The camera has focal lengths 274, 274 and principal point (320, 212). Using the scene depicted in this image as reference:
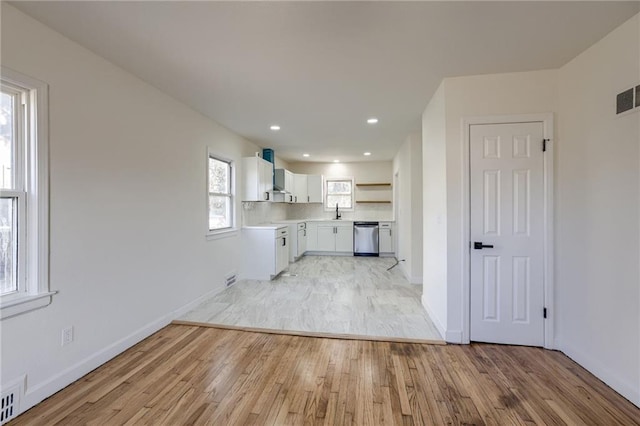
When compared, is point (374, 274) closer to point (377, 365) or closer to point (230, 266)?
point (230, 266)

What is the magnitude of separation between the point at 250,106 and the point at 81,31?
1.61 meters

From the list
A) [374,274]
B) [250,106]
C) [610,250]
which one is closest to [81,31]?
[250,106]

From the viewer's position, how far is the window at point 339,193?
7.64 metres

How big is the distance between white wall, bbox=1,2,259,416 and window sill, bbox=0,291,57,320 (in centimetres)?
4

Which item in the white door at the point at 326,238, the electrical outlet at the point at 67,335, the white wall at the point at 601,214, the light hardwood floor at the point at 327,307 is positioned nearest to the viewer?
the white wall at the point at 601,214

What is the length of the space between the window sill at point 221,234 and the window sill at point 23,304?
193 centimetres

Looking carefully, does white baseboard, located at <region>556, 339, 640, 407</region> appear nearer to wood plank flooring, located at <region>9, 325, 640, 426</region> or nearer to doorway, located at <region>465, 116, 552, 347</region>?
wood plank flooring, located at <region>9, 325, 640, 426</region>

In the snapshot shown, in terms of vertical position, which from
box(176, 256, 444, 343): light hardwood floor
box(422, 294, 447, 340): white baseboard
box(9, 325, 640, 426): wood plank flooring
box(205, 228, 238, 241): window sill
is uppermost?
box(205, 228, 238, 241): window sill

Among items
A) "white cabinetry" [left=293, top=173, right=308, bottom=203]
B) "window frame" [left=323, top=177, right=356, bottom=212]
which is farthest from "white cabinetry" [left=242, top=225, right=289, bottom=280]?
"window frame" [left=323, top=177, right=356, bottom=212]

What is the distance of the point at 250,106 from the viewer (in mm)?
3277

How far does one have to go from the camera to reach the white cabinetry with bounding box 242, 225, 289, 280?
183 inches

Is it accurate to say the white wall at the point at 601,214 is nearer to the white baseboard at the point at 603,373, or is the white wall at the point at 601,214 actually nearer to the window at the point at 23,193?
the white baseboard at the point at 603,373

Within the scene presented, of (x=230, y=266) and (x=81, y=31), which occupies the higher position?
(x=81, y=31)

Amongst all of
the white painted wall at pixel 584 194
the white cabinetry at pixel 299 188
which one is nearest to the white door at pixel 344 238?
the white cabinetry at pixel 299 188
